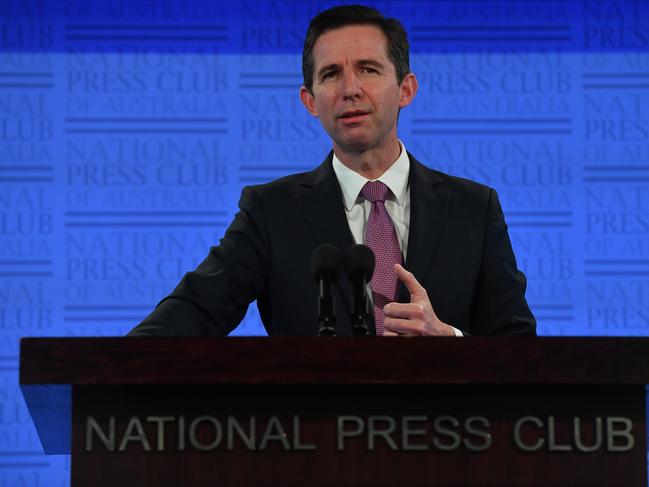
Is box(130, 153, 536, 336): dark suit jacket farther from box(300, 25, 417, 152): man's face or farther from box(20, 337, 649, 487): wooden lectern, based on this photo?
box(20, 337, 649, 487): wooden lectern

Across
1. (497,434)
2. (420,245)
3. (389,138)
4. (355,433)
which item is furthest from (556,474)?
(389,138)

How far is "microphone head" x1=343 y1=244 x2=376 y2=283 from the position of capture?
168 centimetres

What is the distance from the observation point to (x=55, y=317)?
3342 mm

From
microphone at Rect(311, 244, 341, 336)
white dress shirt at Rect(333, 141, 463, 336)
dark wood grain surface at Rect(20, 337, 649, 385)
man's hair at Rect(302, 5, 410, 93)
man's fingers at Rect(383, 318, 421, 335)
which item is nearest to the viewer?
dark wood grain surface at Rect(20, 337, 649, 385)

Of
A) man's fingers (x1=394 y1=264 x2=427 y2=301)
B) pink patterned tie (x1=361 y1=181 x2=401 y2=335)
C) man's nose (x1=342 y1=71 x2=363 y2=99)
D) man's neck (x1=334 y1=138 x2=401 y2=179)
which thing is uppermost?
man's nose (x1=342 y1=71 x2=363 y2=99)

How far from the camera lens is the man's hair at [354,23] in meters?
2.38

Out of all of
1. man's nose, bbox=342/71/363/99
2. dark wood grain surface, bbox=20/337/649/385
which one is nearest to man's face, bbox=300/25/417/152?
man's nose, bbox=342/71/363/99

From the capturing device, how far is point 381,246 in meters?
2.20

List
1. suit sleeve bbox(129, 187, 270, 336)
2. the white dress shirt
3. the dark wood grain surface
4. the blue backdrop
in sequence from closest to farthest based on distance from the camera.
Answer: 1. the dark wood grain surface
2. suit sleeve bbox(129, 187, 270, 336)
3. the white dress shirt
4. the blue backdrop

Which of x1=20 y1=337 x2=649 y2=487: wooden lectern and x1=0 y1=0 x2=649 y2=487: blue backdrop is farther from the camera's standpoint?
x1=0 y1=0 x2=649 y2=487: blue backdrop

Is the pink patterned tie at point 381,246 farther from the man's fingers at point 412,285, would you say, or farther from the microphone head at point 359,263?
the microphone head at point 359,263

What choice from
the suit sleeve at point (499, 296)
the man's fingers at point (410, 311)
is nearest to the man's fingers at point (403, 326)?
the man's fingers at point (410, 311)

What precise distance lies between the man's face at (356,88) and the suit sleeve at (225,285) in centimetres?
25

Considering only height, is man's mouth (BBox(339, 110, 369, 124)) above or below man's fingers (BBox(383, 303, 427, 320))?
above
